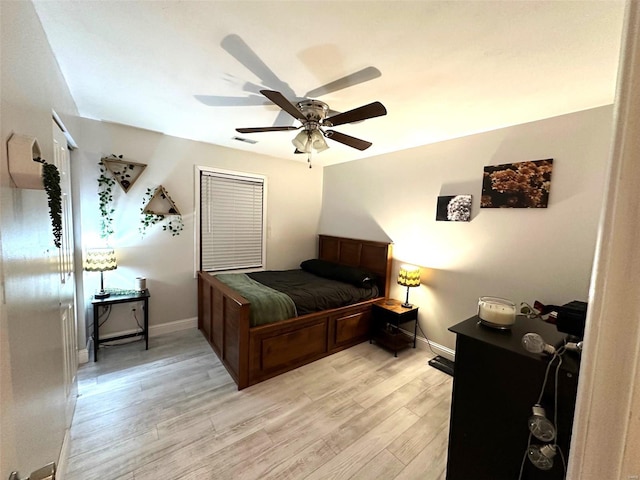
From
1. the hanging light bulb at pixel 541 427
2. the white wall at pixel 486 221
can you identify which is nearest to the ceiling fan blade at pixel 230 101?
the white wall at pixel 486 221

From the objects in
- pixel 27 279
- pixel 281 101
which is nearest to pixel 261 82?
pixel 281 101

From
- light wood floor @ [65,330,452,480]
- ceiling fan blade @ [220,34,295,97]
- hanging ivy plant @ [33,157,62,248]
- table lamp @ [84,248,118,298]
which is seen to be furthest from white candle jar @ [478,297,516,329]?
table lamp @ [84,248,118,298]

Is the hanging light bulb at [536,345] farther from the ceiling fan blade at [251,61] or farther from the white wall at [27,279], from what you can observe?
the ceiling fan blade at [251,61]

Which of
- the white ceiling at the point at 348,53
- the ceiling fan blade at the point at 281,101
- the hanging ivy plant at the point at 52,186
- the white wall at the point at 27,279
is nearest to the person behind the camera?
the white wall at the point at 27,279

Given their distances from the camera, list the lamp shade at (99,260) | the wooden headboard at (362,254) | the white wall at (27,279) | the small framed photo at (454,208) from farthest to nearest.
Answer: the wooden headboard at (362,254), the small framed photo at (454,208), the lamp shade at (99,260), the white wall at (27,279)

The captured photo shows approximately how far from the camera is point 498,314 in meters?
1.32

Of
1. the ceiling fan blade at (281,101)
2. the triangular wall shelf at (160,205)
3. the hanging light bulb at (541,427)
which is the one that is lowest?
the hanging light bulb at (541,427)

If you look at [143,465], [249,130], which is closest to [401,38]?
[249,130]

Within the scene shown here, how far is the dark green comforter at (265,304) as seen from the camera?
2.45 m

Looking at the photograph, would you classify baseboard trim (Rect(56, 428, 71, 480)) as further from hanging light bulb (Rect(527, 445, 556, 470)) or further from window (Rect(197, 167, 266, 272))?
hanging light bulb (Rect(527, 445, 556, 470))

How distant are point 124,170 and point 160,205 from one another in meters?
0.52

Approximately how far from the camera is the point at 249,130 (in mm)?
2172

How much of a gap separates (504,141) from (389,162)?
1.33 meters

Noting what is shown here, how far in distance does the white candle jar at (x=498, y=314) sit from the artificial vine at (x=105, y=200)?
3619mm
